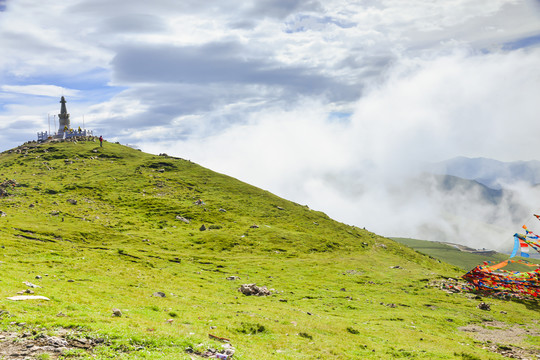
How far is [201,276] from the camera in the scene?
58094mm

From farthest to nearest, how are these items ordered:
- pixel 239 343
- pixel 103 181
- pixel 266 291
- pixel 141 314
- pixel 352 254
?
pixel 103 181
pixel 352 254
pixel 266 291
pixel 141 314
pixel 239 343

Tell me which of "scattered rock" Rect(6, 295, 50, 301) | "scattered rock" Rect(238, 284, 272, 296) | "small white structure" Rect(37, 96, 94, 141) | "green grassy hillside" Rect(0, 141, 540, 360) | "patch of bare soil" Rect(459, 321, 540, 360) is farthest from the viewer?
"small white structure" Rect(37, 96, 94, 141)

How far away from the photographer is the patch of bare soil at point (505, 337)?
106ft

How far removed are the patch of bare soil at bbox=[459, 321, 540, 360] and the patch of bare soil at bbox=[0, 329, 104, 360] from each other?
34.6 meters

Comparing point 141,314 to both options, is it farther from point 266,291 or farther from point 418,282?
point 418,282

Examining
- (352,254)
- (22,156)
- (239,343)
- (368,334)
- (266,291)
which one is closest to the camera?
(239,343)

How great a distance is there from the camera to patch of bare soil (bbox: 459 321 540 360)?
32406 millimetres

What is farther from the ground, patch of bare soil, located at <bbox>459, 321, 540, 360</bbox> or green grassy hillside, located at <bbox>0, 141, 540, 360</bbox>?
green grassy hillside, located at <bbox>0, 141, 540, 360</bbox>

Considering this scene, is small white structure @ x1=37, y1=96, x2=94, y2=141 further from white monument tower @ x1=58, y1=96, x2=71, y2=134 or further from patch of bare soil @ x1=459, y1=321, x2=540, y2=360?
patch of bare soil @ x1=459, y1=321, x2=540, y2=360

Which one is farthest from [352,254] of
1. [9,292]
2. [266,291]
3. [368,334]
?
[9,292]

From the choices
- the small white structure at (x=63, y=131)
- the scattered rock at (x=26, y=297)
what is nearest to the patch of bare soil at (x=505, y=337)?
the scattered rock at (x=26, y=297)

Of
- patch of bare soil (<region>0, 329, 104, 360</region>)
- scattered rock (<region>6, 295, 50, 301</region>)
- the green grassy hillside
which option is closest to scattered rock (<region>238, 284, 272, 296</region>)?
the green grassy hillside

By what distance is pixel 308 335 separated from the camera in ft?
99.3

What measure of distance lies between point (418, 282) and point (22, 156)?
16039cm
